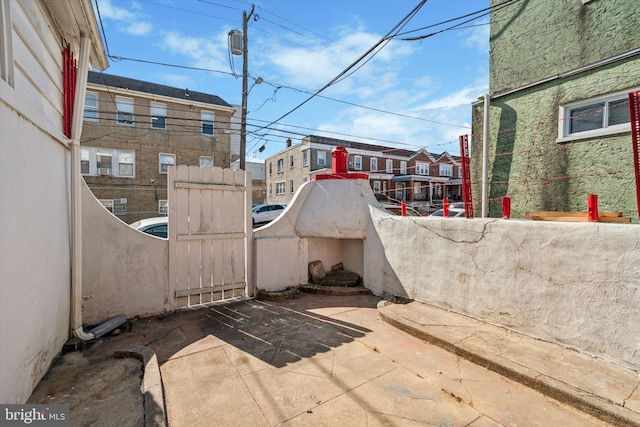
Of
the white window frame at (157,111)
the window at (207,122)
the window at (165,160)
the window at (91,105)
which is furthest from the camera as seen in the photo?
the window at (207,122)

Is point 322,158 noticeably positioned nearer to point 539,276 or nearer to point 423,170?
point 423,170

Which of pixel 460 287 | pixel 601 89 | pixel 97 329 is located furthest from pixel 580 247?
pixel 97 329

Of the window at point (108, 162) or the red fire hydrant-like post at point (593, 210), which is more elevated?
the window at point (108, 162)

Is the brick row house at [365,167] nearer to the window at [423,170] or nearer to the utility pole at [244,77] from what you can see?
the window at [423,170]

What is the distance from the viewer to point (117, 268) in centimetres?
437

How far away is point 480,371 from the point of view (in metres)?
3.11

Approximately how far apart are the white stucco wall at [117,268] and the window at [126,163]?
49.3 ft

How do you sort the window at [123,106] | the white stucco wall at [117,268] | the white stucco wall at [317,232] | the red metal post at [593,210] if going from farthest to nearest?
1. the window at [123,106]
2. the white stucco wall at [317,232]
3. the white stucco wall at [117,268]
4. the red metal post at [593,210]

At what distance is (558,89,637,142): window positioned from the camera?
420 cm

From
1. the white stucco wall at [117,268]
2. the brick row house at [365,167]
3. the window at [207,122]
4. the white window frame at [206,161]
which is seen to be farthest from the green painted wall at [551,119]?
the brick row house at [365,167]

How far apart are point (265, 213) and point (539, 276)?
12456 millimetres

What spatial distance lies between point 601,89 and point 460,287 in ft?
12.2

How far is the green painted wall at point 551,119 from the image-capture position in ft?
13.8

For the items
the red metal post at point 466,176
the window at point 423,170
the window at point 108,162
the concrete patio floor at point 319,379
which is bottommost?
the concrete patio floor at point 319,379
